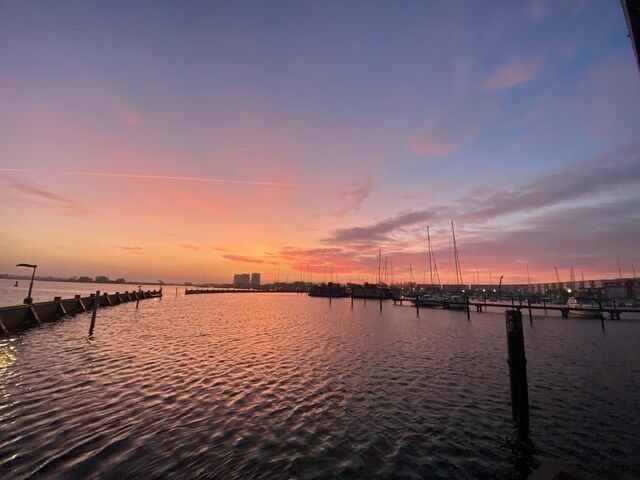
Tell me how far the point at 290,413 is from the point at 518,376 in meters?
8.71

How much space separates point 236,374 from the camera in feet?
56.3

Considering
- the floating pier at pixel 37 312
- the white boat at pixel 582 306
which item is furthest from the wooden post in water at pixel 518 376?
the white boat at pixel 582 306

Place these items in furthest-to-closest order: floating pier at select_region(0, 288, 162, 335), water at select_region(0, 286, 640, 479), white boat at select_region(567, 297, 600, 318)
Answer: white boat at select_region(567, 297, 600, 318)
floating pier at select_region(0, 288, 162, 335)
water at select_region(0, 286, 640, 479)

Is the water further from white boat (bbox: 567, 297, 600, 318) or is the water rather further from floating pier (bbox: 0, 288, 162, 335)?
white boat (bbox: 567, 297, 600, 318)

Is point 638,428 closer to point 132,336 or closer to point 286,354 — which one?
point 286,354

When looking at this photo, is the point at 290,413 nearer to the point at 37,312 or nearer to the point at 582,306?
the point at 37,312

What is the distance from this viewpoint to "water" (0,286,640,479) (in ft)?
27.1

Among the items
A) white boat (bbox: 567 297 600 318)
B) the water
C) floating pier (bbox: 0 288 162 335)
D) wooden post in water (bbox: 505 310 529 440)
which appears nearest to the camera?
the water

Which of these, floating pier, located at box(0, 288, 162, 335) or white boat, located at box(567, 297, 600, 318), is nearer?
floating pier, located at box(0, 288, 162, 335)

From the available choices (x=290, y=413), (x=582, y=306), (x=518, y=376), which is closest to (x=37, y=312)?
(x=290, y=413)

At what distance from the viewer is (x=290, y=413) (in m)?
11.9

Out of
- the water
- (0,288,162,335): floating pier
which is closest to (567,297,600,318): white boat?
the water

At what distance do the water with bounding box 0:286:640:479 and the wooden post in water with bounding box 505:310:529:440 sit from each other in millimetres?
531

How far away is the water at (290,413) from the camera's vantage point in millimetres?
8266
